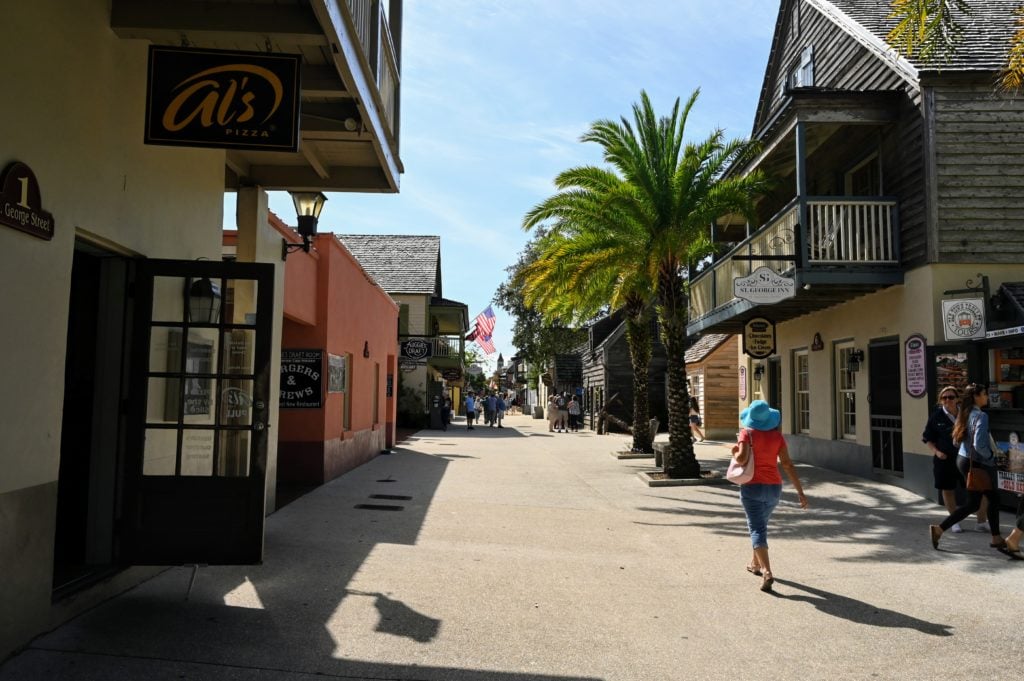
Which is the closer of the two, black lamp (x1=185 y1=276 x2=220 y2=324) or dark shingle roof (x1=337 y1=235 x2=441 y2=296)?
black lamp (x1=185 y1=276 x2=220 y2=324)

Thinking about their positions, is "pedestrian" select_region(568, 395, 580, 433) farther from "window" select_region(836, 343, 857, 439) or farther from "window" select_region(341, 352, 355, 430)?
"window" select_region(836, 343, 857, 439)

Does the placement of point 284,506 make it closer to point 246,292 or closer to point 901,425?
point 246,292

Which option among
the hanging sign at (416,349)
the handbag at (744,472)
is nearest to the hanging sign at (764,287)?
the handbag at (744,472)

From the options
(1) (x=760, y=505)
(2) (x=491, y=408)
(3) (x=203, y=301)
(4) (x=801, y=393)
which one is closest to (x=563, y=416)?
(2) (x=491, y=408)

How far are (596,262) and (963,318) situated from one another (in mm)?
6051

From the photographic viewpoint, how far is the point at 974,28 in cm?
1302

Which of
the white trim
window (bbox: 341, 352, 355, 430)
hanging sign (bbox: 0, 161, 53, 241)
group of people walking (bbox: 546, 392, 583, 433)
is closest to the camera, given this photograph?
hanging sign (bbox: 0, 161, 53, 241)

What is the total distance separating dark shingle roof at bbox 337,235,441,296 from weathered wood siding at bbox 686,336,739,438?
13.4m

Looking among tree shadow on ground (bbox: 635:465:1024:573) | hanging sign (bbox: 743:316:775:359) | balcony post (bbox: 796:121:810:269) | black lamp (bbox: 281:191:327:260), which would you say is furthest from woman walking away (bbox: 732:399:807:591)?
hanging sign (bbox: 743:316:775:359)

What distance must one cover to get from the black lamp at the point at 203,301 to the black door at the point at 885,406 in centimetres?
1002

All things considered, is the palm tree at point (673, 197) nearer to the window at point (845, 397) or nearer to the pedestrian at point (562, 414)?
the window at point (845, 397)

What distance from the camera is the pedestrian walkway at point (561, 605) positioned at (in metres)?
4.55

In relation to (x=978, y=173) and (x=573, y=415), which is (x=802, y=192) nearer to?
(x=978, y=173)

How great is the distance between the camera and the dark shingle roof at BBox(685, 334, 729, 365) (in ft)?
84.8
